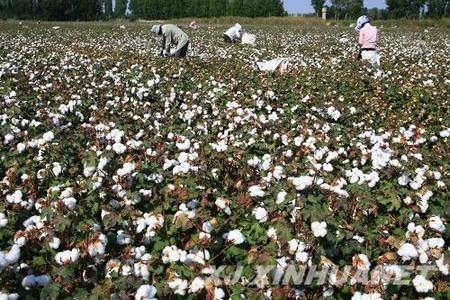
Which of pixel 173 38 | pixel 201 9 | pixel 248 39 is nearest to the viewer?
pixel 173 38

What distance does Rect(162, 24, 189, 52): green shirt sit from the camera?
14117 millimetres

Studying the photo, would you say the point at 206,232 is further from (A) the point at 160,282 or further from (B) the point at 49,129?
(B) the point at 49,129

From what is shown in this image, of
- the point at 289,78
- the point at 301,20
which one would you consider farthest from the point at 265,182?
the point at 301,20

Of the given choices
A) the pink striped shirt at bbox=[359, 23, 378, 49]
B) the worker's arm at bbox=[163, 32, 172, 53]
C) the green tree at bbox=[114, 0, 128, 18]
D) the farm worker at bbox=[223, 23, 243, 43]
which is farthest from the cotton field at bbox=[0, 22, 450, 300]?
the green tree at bbox=[114, 0, 128, 18]

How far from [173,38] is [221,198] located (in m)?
11.7

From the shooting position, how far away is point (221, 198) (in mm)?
3531

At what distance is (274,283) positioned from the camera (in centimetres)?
268

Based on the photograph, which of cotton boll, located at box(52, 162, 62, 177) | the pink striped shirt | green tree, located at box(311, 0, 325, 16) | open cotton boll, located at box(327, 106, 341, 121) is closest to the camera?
cotton boll, located at box(52, 162, 62, 177)

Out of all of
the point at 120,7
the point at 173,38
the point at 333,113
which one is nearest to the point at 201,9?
the point at 120,7

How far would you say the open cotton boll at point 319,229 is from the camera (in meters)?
3.01

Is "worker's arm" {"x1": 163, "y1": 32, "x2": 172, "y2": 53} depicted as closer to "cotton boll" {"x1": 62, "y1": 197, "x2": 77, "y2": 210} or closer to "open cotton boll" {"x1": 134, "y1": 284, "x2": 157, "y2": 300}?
"cotton boll" {"x1": 62, "y1": 197, "x2": 77, "y2": 210}

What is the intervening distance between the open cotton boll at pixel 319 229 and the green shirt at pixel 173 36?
38.9 feet

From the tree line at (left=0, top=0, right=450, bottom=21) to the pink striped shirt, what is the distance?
185 ft

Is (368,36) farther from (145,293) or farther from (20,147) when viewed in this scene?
(145,293)
